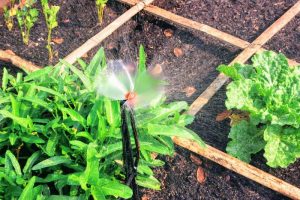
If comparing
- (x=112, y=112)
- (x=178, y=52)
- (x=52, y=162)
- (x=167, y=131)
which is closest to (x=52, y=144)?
(x=52, y=162)

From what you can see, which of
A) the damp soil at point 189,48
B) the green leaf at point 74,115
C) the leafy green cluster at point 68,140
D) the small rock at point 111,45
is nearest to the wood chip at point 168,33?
the damp soil at point 189,48

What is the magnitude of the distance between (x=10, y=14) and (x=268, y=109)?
2.26m

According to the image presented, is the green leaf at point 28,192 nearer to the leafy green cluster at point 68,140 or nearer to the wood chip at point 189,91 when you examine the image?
the leafy green cluster at point 68,140

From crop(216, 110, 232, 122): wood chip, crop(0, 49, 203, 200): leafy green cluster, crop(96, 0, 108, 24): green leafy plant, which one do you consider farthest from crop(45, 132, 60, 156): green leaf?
crop(96, 0, 108, 24): green leafy plant

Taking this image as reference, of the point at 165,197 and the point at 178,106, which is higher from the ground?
the point at 178,106

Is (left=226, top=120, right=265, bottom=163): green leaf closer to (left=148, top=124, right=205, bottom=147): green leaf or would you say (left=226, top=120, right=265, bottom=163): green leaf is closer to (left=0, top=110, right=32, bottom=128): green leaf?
(left=148, top=124, right=205, bottom=147): green leaf

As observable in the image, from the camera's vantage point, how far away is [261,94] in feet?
9.84

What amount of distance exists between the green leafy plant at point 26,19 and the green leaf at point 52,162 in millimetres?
1613

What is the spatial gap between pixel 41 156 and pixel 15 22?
1938 millimetres

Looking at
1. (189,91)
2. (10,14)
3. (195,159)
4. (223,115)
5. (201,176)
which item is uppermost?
(10,14)

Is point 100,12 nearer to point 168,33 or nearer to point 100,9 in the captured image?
point 100,9

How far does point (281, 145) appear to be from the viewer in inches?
116

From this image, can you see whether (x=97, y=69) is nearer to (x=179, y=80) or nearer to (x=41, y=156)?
(x=41, y=156)

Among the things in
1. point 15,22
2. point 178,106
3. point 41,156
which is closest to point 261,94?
point 178,106
